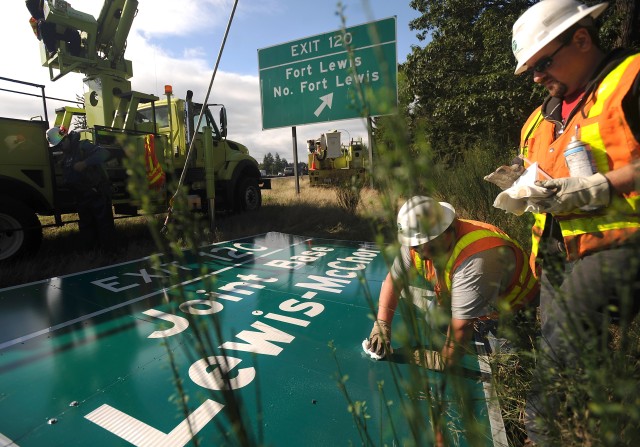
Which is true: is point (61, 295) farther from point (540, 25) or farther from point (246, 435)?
point (540, 25)

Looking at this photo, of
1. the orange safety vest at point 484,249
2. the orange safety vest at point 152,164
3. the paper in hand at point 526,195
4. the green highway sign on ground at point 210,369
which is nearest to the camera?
the green highway sign on ground at point 210,369

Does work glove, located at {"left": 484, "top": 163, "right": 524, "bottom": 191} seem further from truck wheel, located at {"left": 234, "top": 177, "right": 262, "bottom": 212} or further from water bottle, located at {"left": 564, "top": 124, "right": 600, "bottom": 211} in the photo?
truck wheel, located at {"left": 234, "top": 177, "right": 262, "bottom": 212}

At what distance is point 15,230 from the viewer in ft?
13.3

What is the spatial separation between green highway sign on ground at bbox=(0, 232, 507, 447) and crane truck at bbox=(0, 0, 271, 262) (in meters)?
1.41

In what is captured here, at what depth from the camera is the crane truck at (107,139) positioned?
13.9 ft

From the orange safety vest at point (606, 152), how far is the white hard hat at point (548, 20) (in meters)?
0.24

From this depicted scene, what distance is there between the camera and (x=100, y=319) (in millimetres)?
2801

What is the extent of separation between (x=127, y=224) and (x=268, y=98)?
13.0ft

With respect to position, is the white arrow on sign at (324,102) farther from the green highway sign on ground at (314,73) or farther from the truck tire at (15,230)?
the truck tire at (15,230)

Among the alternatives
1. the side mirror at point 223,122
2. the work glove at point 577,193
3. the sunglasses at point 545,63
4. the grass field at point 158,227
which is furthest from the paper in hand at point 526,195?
the side mirror at point 223,122

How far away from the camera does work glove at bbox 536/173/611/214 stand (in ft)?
3.87

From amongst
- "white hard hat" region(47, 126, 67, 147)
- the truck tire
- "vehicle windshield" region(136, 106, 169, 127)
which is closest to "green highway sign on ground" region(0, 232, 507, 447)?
the truck tire

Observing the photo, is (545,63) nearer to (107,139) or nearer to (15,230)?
(15,230)

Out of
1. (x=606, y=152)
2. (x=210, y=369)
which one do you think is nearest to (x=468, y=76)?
(x=606, y=152)
